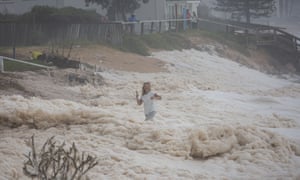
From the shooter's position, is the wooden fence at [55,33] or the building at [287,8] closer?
the wooden fence at [55,33]

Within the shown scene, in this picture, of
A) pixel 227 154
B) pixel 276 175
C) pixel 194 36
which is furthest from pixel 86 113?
pixel 194 36

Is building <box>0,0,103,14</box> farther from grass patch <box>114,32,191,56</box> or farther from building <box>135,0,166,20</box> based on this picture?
grass patch <box>114,32,191,56</box>

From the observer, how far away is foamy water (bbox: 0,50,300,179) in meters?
9.65

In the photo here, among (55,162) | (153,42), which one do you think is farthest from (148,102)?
(153,42)

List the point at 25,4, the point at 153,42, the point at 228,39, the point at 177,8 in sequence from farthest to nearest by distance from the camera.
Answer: the point at 177,8, the point at 228,39, the point at 25,4, the point at 153,42

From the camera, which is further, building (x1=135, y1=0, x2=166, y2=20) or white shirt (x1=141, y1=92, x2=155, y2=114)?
building (x1=135, y1=0, x2=166, y2=20)

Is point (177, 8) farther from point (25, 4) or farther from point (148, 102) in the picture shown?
point (148, 102)

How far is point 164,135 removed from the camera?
36.8ft

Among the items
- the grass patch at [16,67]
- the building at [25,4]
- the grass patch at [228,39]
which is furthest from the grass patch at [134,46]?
the grass patch at [16,67]

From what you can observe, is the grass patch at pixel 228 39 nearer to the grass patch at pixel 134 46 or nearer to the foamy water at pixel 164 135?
the grass patch at pixel 134 46

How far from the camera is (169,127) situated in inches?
468

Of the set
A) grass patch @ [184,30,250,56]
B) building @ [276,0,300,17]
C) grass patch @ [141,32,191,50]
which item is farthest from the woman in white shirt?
building @ [276,0,300,17]

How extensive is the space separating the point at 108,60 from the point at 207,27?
61.3 ft

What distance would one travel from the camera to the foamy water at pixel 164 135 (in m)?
9.65
